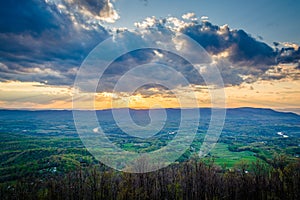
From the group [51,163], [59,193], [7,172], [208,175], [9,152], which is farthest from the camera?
[9,152]

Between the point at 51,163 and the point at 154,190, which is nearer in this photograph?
the point at 154,190

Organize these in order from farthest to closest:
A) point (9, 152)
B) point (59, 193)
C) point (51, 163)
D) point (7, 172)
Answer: point (9, 152) < point (51, 163) < point (7, 172) < point (59, 193)

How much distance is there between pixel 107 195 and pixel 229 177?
1791 centimetres

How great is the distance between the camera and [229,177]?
34.2 meters

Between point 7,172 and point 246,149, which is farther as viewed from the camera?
point 246,149

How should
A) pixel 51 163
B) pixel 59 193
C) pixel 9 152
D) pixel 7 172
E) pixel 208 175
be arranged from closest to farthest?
pixel 59 193 < pixel 208 175 < pixel 7 172 < pixel 51 163 < pixel 9 152

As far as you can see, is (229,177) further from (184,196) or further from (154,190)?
(154,190)

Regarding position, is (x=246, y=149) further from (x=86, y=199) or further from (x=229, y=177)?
(x=86, y=199)

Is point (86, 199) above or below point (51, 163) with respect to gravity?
above

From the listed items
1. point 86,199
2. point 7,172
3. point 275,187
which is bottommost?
point 7,172

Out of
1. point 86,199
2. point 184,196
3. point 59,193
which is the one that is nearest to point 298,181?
point 184,196

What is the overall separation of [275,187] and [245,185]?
420cm

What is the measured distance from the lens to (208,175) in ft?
111

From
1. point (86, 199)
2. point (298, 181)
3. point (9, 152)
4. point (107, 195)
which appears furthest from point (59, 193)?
point (9, 152)
